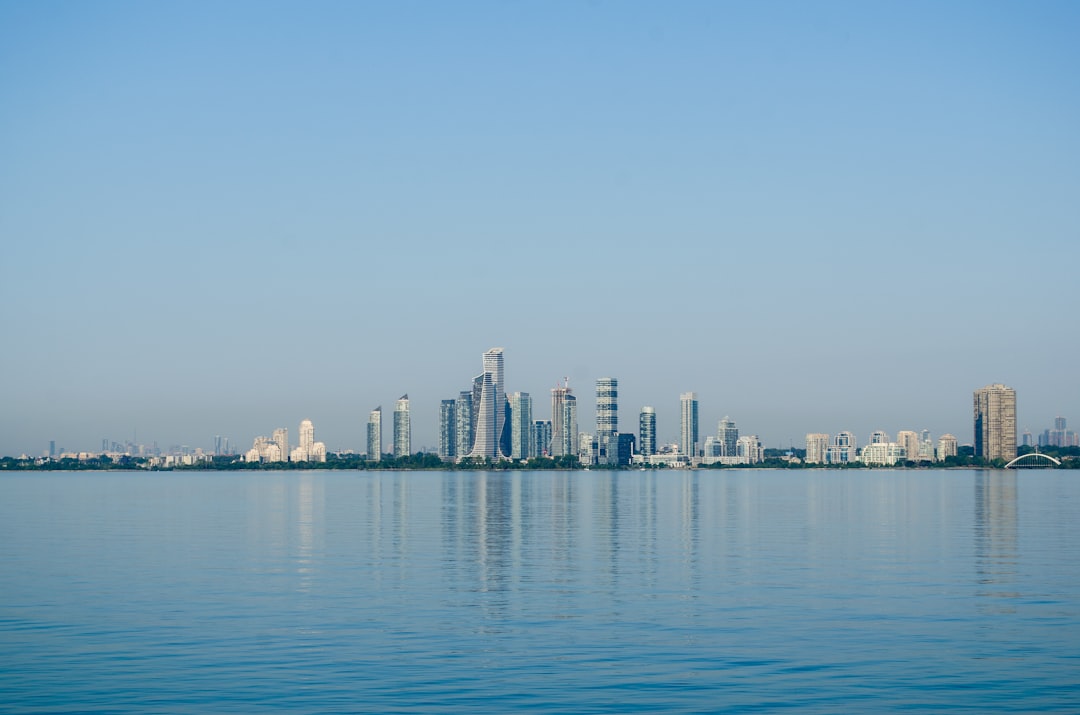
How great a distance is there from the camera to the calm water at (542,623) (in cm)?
3030

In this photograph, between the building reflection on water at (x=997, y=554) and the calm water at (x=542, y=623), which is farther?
the building reflection on water at (x=997, y=554)

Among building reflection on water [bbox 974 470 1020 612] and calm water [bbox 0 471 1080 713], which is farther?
building reflection on water [bbox 974 470 1020 612]

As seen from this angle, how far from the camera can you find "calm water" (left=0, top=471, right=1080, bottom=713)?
30297 mm

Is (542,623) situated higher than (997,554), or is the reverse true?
(542,623)

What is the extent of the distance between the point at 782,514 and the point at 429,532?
4117cm

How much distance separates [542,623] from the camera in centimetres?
4075

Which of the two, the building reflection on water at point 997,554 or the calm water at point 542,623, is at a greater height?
the calm water at point 542,623

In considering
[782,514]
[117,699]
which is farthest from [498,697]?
[782,514]

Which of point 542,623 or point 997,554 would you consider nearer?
point 542,623

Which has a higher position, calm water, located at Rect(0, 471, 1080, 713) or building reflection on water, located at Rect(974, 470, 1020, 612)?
calm water, located at Rect(0, 471, 1080, 713)

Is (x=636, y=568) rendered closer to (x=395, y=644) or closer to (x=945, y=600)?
(x=945, y=600)

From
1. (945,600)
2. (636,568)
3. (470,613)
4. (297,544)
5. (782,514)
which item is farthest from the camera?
(782,514)

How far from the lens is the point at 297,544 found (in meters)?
74.6

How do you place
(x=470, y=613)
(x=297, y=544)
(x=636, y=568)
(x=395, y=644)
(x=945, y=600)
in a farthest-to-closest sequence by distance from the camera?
(x=297, y=544), (x=636, y=568), (x=945, y=600), (x=470, y=613), (x=395, y=644)
